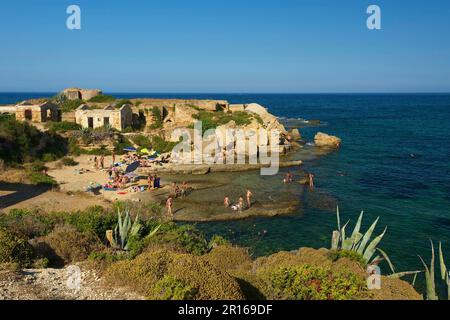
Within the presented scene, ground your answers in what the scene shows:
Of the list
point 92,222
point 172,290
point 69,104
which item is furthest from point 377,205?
point 69,104

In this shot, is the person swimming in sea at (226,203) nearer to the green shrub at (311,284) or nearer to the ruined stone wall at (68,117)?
the green shrub at (311,284)

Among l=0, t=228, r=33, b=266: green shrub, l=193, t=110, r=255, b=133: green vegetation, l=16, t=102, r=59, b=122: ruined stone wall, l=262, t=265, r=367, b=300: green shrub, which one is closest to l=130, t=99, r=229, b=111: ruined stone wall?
l=193, t=110, r=255, b=133: green vegetation

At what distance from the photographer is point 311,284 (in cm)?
769

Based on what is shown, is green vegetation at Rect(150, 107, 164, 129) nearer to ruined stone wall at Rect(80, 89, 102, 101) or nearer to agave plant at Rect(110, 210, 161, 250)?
ruined stone wall at Rect(80, 89, 102, 101)

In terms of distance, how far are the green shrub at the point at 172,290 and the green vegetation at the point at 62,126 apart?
31.5 meters

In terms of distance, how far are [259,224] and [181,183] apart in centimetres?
872

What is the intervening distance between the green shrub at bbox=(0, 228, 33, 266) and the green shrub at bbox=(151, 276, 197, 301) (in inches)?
176

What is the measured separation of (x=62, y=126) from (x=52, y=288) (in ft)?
102

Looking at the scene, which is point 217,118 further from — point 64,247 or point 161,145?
point 64,247

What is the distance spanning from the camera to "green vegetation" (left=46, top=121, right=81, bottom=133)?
34612 millimetres

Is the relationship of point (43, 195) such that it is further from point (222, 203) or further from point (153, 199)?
point (222, 203)

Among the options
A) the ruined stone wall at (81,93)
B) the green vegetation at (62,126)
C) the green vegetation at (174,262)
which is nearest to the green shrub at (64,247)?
the green vegetation at (174,262)

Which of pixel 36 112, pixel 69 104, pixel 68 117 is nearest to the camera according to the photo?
pixel 36 112

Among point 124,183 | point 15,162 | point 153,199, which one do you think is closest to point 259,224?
point 153,199
